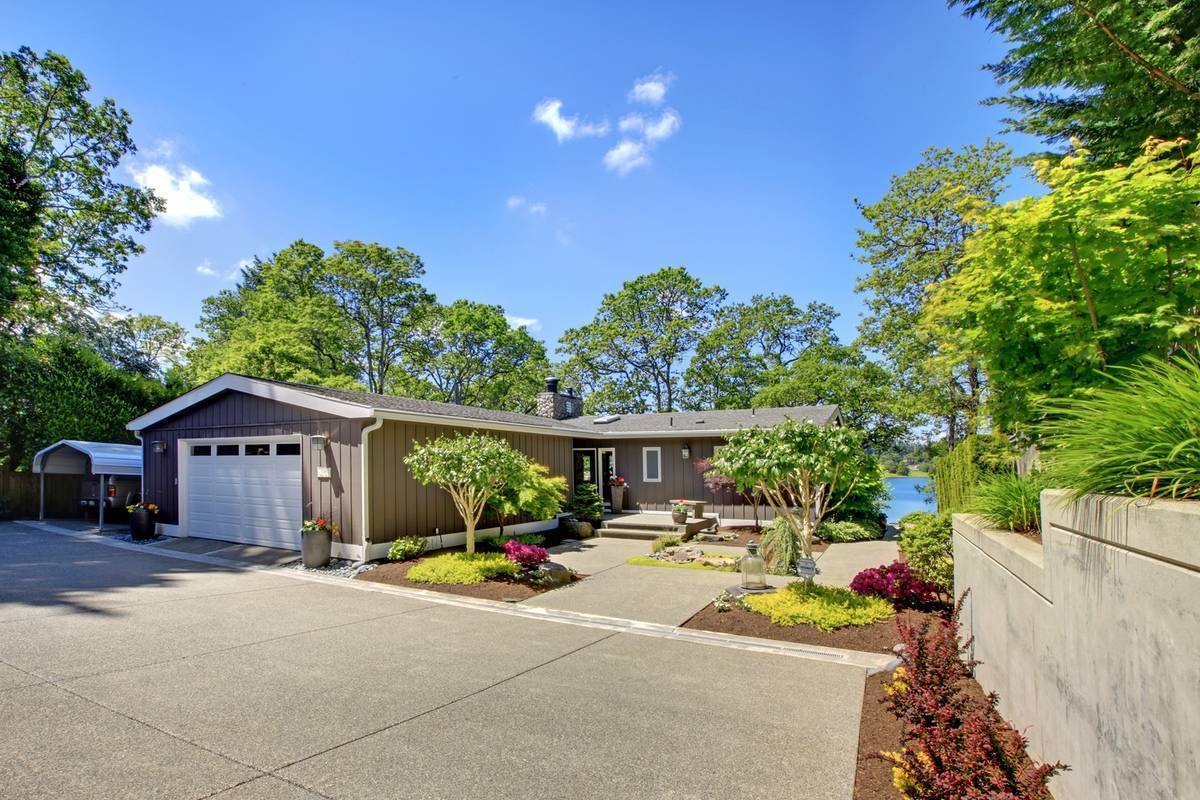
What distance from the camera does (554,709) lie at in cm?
412

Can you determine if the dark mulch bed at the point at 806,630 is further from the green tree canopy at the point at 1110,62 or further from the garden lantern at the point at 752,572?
the green tree canopy at the point at 1110,62

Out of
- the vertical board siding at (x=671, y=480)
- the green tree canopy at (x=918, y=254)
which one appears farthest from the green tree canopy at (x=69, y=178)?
the green tree canopy at (x=918, y=254)

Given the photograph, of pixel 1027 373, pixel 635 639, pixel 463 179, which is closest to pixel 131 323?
pixel 463 179

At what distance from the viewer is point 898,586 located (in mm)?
6613

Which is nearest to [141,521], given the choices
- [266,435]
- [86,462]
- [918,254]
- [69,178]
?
[266,435]

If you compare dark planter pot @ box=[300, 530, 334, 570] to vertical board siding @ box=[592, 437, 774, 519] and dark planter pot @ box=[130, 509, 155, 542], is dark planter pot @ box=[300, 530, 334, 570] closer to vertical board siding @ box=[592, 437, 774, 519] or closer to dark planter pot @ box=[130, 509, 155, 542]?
dark planter pot @ box=[130, 509, 155, 542]

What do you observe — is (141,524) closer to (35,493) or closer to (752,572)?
(35,493)

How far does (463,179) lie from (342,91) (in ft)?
15.4

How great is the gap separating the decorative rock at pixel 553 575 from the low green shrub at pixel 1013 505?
19.4 feet

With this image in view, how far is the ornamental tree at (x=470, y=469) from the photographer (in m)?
8.88

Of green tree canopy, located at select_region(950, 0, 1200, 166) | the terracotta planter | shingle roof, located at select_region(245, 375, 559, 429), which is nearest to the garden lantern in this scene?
green tree canopy, located at select_region(950, 0, 1200, 166)

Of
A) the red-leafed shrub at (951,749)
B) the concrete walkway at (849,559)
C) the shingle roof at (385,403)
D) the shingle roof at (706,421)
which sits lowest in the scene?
the concrete walkway at (849,559)

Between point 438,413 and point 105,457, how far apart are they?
9891mm

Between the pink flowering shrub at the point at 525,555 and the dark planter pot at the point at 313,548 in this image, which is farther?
the dark planter pot at the point at 313,548
